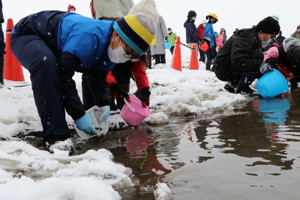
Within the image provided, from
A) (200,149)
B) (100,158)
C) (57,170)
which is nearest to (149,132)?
(200,149)

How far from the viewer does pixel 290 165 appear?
1.63 m

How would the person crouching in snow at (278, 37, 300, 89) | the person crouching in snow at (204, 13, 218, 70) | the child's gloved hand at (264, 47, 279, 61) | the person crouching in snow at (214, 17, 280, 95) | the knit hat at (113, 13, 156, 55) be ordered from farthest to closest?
the person crouching in snow at (204, 13, 218, 70), the child's gloved hand at (264, 47, 279, 61), the person crouching in snow at (278, 37, 300, 89), the person crouching in snow at (214, 17, 280, 95), the knit hat at (113, 13, 156, 55)

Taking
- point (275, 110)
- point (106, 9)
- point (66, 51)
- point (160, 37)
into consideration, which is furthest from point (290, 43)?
point (160, 37)

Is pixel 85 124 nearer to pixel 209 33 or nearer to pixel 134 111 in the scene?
pixel 134 111

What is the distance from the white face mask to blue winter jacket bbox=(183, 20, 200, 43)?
7.78m

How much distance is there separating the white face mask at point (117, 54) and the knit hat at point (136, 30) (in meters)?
0.10

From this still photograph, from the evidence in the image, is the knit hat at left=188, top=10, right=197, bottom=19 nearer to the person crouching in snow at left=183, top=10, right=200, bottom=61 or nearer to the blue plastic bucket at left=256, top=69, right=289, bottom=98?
the person crouching in snow at left=183, top=10, right=200, bottom=61

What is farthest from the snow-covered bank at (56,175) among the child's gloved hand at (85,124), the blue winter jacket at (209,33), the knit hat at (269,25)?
the blue winter jacket at (209,33)

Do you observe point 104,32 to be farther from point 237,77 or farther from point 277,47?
point 277,47

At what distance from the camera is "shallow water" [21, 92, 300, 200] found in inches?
53.7

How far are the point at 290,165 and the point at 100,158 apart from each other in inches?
39.2

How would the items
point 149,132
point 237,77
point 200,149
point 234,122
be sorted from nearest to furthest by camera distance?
point 200,149, point 149,132, point 234,122, point 237,77

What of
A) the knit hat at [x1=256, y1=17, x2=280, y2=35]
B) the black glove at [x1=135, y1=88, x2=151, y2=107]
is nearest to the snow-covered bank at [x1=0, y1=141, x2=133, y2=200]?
the black glove at [x1=135, y1=88, x2=151, y2=107]

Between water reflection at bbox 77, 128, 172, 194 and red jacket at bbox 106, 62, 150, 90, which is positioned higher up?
red jacket at bbox 106, 62, 150, 90
